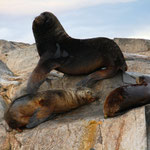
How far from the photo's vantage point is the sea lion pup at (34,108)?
5.09 meters

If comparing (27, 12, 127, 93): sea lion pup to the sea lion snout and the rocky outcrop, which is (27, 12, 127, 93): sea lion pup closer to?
the sea lion snout

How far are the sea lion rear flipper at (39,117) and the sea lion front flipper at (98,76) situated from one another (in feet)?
3.62

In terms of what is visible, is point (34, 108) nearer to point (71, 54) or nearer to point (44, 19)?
point (71, 54)

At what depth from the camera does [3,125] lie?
17.8 ft

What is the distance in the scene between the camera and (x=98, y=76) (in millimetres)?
6027

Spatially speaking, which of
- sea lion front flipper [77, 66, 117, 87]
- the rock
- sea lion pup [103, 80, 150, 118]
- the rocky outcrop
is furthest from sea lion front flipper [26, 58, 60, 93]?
the rock

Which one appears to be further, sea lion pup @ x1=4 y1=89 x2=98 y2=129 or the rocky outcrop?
sea lion pup @ x1=4 y1=89 x2=98 y2=129

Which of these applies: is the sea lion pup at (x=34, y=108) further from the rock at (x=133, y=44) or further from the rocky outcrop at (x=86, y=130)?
the rock at (x=133, y=44)

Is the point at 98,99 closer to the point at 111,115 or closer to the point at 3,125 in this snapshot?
the point at 111,115

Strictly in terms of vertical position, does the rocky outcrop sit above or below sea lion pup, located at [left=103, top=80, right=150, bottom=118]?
below

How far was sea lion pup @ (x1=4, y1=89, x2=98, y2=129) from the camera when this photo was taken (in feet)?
16.7

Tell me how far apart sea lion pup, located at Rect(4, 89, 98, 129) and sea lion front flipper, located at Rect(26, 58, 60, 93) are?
0.54m

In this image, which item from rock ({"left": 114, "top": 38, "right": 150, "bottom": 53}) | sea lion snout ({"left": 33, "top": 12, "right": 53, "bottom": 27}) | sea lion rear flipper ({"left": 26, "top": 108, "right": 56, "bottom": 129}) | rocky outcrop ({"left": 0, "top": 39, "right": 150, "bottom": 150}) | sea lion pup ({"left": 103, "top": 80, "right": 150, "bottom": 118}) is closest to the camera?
rocky outcrop ({"left": 0, "top": 39, "right": 150, "bottom": 150})

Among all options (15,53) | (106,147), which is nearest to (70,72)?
(106,147)
